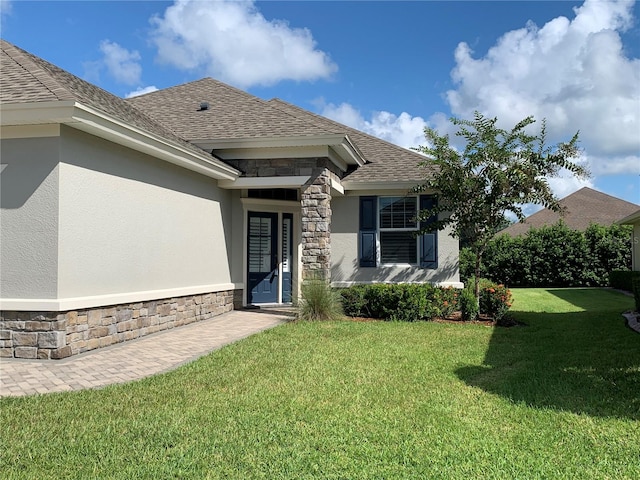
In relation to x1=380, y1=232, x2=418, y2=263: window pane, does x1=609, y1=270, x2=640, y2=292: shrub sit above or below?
below

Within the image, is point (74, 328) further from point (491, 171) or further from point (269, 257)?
point (491, 171)

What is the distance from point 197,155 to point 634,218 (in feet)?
52.8

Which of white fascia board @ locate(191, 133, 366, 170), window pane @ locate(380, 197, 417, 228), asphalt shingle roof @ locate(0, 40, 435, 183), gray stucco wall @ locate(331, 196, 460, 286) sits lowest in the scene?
gray stucco wall @ locate(331, 196, 460, 286)

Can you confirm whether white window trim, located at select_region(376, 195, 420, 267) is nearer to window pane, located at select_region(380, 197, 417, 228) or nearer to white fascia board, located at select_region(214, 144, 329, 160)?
window pane, located at select_region(380, 197, 417, 228)

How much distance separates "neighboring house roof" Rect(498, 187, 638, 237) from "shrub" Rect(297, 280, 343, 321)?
84.0ft

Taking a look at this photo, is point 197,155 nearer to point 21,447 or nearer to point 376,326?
point 376,326

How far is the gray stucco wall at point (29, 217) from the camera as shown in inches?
272

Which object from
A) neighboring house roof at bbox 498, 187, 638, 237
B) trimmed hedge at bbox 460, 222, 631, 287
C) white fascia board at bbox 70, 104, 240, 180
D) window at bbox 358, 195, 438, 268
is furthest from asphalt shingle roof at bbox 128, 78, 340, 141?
neighboring house roof at bbox 498, 187, 638, 237

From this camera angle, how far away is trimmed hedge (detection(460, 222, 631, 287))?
21406mm

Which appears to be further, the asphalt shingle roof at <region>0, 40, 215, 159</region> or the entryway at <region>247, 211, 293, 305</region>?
the entryway at <region>247, 211, 293, 305</region>

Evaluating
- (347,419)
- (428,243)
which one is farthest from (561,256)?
(347,419)

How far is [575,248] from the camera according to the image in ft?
70.3

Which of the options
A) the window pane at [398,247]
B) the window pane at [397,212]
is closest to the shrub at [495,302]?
the window pane at [398,247]

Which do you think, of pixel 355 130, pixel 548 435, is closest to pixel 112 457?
pixel 548 435
